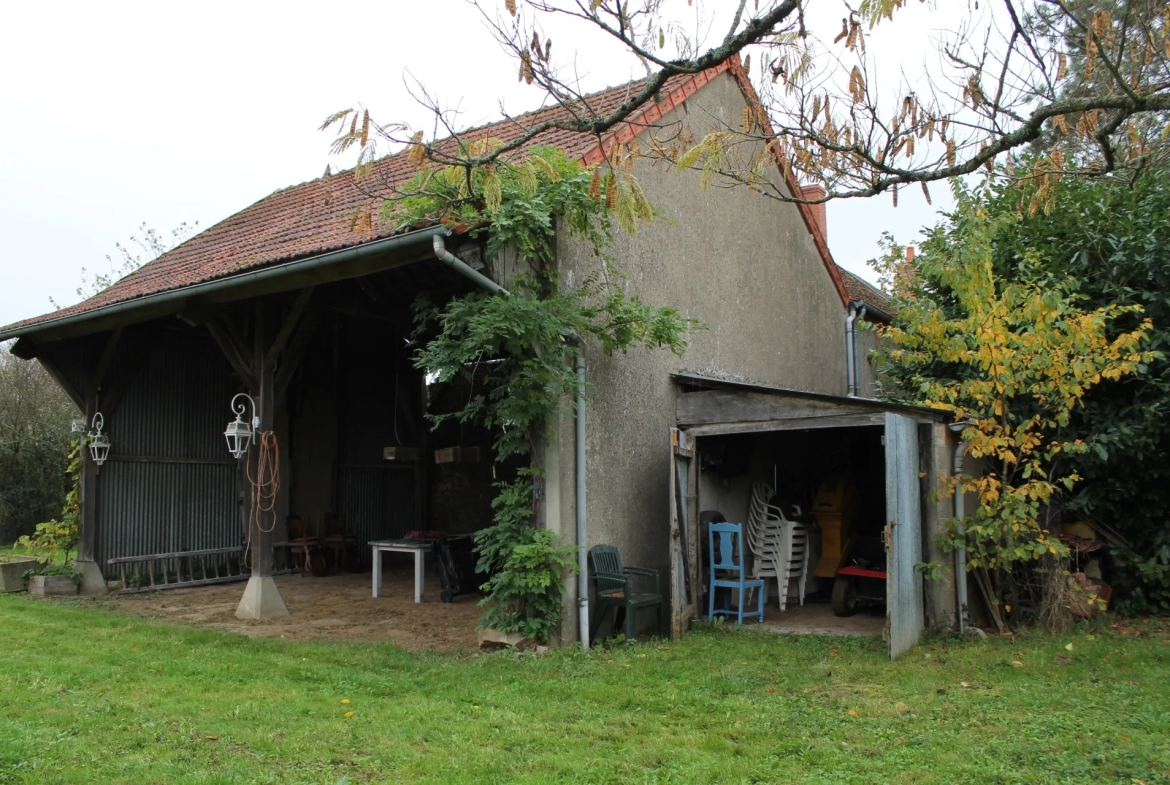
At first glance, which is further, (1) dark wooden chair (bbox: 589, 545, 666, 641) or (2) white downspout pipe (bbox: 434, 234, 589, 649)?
(1) dark wooden chair (bbox: 589, 545, 666, 641)

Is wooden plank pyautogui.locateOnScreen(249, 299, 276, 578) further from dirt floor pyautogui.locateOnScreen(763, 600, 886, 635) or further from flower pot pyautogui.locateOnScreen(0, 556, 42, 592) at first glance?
dirt floor pyautogui.locateOnScreen(763, 600, 886, 635)

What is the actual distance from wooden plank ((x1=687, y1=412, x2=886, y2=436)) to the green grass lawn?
5.76ft

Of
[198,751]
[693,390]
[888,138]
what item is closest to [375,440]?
[693,390]

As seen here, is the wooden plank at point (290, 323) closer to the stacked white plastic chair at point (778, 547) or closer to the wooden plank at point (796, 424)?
the wooden plank at point (796, 424)

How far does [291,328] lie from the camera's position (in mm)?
7941

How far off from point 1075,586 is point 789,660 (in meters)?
2.68

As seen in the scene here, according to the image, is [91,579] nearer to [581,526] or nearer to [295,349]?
[295,349]

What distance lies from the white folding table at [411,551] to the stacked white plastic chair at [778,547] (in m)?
3.54

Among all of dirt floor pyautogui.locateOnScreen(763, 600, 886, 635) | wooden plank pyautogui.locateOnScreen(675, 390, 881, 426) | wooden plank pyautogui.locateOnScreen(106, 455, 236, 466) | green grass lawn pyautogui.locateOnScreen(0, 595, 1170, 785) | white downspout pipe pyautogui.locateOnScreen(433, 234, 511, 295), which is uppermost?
white downspout pipe pyautogui.locateOnScreen(433, 234, 511, 295)

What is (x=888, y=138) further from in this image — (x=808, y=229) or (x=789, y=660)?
(x=808, y=229)

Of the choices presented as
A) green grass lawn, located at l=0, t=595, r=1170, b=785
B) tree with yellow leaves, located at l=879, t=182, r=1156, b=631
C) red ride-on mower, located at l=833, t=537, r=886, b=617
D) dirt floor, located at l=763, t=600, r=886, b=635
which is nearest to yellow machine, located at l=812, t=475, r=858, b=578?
red ride-on mower, located at l=833, t=537, r=886, b=617

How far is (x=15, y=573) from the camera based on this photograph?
9680 millimetres

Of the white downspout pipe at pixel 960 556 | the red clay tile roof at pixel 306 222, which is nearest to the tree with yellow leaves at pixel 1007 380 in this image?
the white downspout pipe at pixel 960 556

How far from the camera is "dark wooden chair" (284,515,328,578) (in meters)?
11.7
